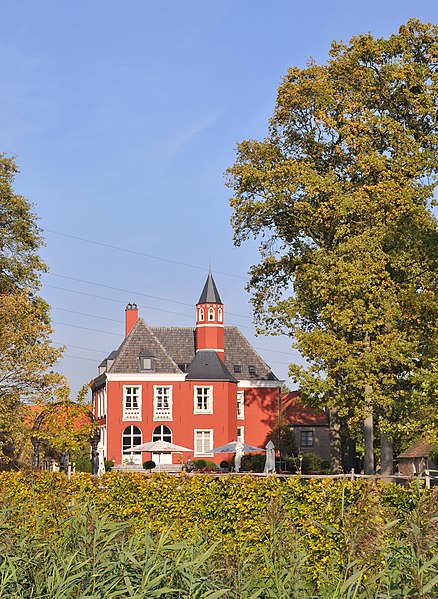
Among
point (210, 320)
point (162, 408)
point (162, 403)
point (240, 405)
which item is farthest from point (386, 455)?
point (240, 405)

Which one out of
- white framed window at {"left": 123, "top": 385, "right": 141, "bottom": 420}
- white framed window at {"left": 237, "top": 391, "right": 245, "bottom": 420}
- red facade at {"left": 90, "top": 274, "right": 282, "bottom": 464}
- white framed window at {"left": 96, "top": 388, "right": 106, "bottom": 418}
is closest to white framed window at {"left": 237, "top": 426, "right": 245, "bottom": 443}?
red facade at {"left": 90, "top": 274, "right": 282, "bottom": 464}

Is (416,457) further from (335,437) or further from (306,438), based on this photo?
(335,437)

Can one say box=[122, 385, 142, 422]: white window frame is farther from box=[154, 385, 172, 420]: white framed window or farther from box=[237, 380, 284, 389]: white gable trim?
box=[237, 380, 284, 389]: white gable trim

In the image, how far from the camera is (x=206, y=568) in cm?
649

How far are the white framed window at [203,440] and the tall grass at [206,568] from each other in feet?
161

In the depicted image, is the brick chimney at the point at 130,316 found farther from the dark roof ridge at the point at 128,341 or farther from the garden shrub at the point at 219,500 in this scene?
the garden shrub at the point at 219,500

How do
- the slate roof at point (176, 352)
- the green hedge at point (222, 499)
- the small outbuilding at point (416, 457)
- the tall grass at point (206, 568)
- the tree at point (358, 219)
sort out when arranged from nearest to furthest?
the tall grass at point (206, 568), the green hedge at point (222, 499), the tree at point (358, 219), the small outbuilding at point (416, 457), the slate roof at point (176, 352)

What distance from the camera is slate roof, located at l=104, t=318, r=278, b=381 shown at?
186ft

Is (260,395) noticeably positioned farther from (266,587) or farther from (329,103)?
(266,587)

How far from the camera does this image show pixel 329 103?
30.1 metres

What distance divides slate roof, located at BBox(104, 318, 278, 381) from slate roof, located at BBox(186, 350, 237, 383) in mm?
143

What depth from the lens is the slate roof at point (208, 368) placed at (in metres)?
57.1

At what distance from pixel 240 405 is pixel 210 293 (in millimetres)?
7555

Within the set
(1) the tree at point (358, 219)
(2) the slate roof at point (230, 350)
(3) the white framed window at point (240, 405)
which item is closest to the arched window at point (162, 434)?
(2) the slate roof at point (230, 350)
